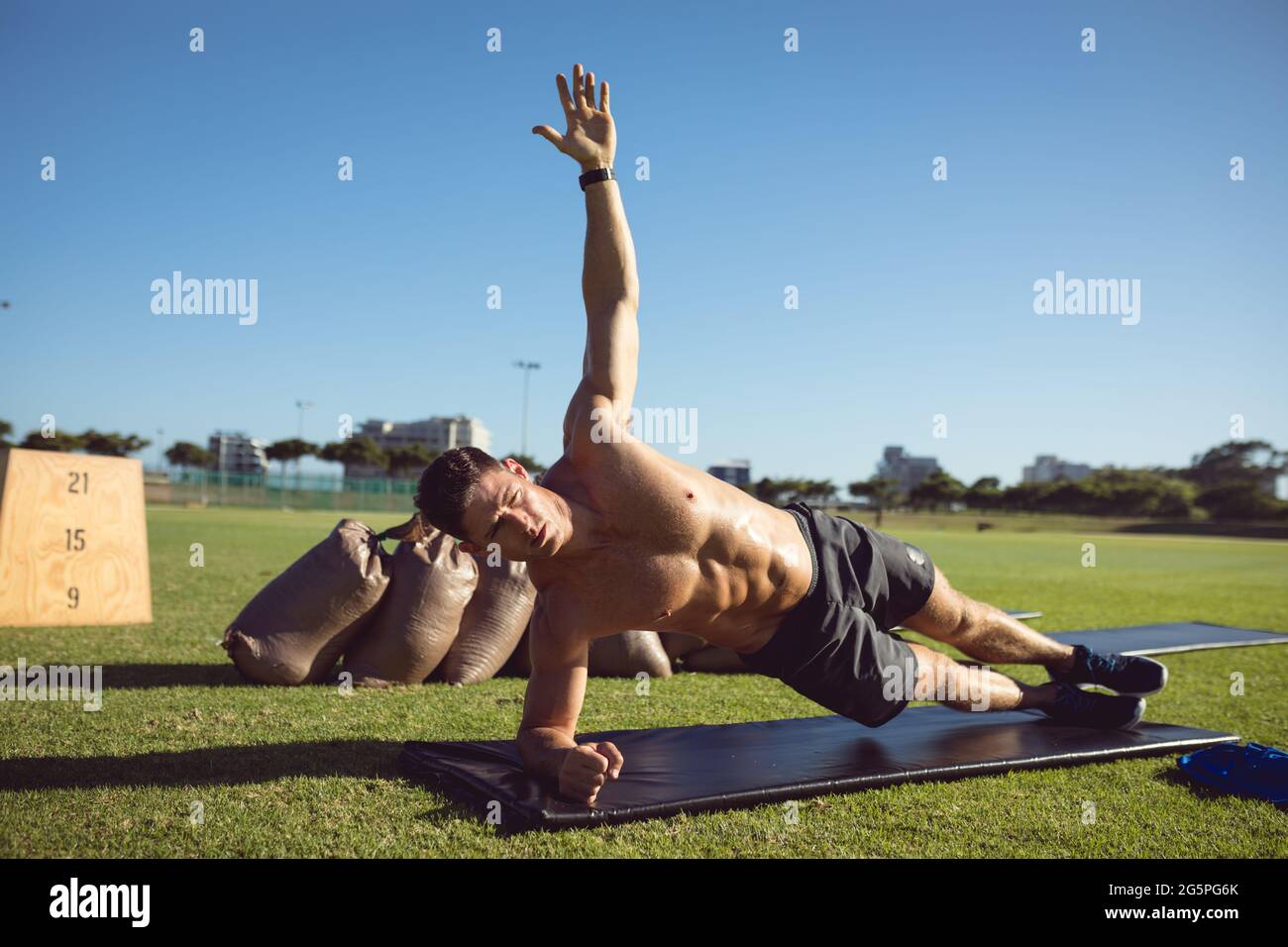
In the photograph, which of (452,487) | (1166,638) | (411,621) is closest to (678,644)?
(411,621)

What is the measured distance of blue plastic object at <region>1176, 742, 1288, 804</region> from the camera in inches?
148

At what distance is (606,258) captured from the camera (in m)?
3.70

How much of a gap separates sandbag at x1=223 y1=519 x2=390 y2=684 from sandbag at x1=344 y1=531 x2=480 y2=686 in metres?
0.10

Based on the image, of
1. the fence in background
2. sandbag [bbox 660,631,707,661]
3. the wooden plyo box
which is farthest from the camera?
the fence in background

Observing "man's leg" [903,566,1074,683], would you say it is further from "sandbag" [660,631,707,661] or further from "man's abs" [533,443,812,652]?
"sandbag" [660,631,707,661]

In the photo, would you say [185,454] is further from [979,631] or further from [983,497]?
[979,631]

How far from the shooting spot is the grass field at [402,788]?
2.98 m

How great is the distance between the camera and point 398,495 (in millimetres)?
55531

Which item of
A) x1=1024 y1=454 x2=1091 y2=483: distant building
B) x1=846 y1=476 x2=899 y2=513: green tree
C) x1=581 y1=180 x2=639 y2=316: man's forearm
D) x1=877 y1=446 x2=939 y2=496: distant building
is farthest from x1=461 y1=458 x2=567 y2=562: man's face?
x1=1024 y1=454 x2=1091 y2=483: distant building

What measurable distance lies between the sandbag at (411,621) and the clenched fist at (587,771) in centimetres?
266

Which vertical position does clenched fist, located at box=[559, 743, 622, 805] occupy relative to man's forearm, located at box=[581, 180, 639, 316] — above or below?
below

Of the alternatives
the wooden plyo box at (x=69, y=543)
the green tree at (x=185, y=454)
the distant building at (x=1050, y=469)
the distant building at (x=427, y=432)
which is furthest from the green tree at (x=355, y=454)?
the distant building at (x=1050, y=469)

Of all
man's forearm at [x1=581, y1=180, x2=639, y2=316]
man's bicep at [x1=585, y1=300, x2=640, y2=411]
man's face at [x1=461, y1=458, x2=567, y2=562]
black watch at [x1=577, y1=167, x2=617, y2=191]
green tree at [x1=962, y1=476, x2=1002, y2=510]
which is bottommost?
green tree at [x1=962, y1=476, x2=1002, y2=510]

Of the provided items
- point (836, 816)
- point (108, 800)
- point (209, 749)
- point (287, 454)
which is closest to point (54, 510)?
point (209, 749)
